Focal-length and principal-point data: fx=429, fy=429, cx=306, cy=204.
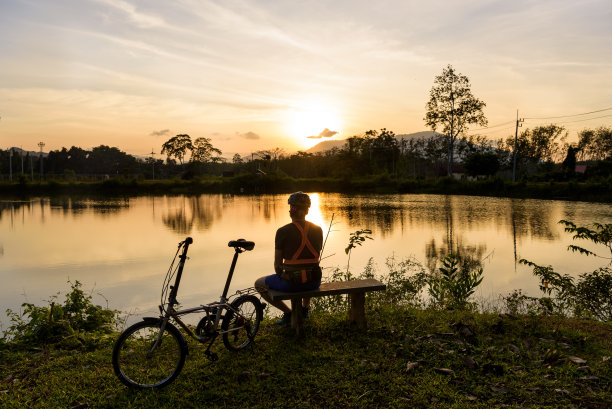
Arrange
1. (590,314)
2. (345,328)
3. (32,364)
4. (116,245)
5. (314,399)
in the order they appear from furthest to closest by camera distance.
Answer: (116,245), (590,314), (345,328), (32,364), (314,399)

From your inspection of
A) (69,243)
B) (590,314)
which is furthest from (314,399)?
(69,243)

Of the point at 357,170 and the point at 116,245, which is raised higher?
the point at 357,170

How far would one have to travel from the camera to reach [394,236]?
58.7 ft

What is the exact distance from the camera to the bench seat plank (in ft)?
16.6

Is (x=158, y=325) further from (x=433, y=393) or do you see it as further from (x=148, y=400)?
(x=433, y=393)

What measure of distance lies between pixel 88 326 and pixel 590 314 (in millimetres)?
8098

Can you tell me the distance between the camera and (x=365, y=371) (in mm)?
4547

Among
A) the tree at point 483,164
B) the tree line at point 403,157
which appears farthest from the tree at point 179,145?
the tree at point 483,164

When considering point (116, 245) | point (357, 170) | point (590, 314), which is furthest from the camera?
point (357, 170)

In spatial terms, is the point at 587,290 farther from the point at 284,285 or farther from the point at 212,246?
the point at 212,246

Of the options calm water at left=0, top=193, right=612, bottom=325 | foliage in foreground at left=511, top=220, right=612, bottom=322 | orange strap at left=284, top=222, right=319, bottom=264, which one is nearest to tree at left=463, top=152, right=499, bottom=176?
calm water at left=0, top=193, right=612, bottom=325

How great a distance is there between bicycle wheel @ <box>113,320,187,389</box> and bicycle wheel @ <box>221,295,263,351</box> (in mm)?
615

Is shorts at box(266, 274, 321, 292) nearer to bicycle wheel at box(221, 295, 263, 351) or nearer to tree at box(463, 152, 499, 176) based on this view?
bicycle wheel at box(221, 295, 263, 351)

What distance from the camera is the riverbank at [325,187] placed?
128ft
